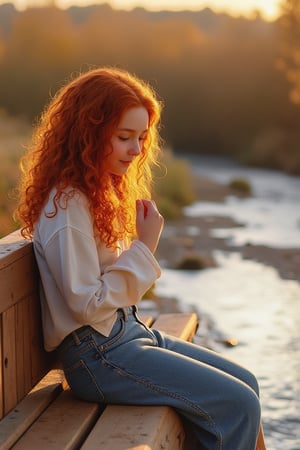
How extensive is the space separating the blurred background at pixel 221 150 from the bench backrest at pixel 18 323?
0.97m

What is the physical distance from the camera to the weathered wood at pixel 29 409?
108 inches

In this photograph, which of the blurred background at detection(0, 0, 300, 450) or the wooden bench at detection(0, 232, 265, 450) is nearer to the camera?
→ the wooden bench at detection(0, 232, 265, 450)

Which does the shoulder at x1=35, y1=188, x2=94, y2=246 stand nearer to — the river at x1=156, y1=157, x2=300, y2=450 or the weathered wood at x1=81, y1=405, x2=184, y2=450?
the weathered wood at x1=81, y1=405, x2=184, y2=450

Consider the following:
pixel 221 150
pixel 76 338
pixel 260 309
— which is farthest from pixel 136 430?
pixel 221 150

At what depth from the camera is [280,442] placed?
4062 mm

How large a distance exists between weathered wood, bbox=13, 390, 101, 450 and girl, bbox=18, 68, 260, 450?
53 millimetres

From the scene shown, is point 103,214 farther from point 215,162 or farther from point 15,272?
point 215,162

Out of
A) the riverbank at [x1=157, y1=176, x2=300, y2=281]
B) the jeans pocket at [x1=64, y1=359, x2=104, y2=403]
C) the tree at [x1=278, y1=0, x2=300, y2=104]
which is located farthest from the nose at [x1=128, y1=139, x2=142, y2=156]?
the tree at [x1=278, y1=0, x2=300, y2=104]

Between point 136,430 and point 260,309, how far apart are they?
4.08 m

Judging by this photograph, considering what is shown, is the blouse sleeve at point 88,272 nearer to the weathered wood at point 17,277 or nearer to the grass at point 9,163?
the weathered wood at point 17,277

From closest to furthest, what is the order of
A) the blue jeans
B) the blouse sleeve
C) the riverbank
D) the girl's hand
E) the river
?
the blouse sleeve
the blue jeans
the girl's hand
the river
the riverbank

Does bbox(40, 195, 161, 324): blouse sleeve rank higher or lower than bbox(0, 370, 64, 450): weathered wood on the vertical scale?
higher

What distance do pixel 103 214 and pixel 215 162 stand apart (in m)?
18.6

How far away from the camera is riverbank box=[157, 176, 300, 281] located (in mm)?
8789
